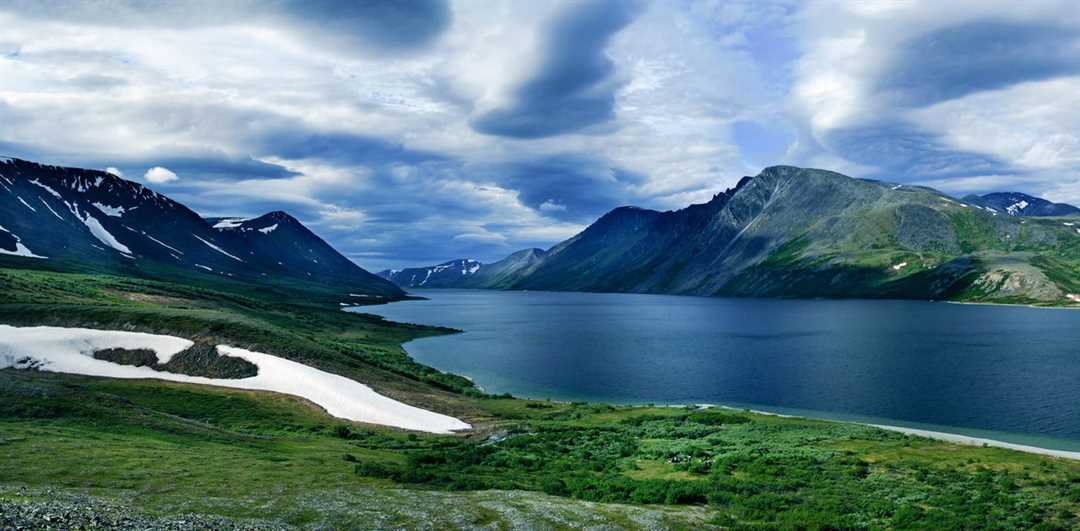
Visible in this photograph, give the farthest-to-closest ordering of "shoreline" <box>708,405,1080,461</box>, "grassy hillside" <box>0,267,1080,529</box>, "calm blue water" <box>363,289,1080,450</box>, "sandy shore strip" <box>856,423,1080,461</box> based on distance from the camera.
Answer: "calm blue water" <box>363,289,1080,450</box>
"sandy shore strip" <box>856,423,1080,461</box>
"shoreline" <box>708,405,1080,461</box>
"grassy hillside" <box>0,267,1080,529</box>

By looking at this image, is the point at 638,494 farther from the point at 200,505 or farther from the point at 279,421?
the point at 279,421

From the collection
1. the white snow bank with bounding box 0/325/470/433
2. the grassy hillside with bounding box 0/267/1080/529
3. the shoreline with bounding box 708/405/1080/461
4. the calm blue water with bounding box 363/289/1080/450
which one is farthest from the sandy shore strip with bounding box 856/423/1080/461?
the white snow bank with bounding box 0/325/470/433

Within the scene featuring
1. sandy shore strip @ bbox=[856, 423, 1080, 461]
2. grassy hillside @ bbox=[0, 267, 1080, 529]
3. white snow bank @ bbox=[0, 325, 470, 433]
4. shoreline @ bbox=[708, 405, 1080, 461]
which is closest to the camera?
grassy hillside @ bbox=[0, 267, 1080, 529]

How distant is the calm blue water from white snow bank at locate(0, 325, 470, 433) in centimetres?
2986

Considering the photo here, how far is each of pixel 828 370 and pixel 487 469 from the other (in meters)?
81.5

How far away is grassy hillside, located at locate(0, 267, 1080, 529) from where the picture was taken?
97.0 ft

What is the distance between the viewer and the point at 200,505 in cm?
2761

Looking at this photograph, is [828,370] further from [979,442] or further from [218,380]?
[218,380]

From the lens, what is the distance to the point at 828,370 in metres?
108

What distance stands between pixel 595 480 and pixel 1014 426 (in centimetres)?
5334

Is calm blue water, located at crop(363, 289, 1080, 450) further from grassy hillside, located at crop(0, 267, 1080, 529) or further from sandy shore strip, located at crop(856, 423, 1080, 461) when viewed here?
grassy hillside, located at crop(0, 267, 1080, 529)

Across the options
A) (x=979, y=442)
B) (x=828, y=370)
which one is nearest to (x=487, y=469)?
(x=979, y=442)

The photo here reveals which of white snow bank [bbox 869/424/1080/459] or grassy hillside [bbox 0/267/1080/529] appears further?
white snow bank [bbox 869/424/1080/459]

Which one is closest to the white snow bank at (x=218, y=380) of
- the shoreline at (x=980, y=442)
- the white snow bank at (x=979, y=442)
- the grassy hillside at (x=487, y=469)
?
the grassy hillside at (x=487, y=469)
